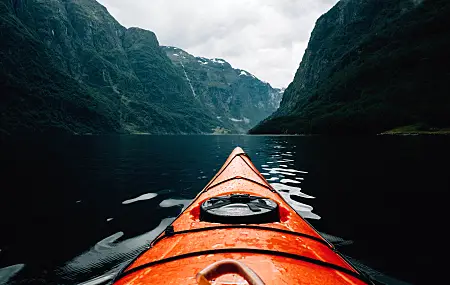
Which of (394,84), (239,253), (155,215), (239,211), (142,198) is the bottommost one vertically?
(155,215)

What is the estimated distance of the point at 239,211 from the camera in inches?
188

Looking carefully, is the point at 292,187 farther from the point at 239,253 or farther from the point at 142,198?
the point at 239,253

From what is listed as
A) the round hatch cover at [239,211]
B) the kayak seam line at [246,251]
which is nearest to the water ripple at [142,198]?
the round hatch cover at [239,211]

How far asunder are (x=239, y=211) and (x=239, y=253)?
1.43 metres

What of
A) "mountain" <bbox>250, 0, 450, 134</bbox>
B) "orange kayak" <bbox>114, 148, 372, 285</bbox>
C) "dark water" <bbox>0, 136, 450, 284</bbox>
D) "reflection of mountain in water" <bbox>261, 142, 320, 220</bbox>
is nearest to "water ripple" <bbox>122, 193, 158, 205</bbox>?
"dark water" <bbox>0, 136, 450, 284</bbox>

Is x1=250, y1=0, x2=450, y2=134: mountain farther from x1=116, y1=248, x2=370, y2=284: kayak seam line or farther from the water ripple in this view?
x1=116, y1=248, x2=370, y2=284: kayak seam line

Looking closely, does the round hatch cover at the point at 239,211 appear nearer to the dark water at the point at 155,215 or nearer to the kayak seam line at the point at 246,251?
the kayak seam line at the point at 246,251

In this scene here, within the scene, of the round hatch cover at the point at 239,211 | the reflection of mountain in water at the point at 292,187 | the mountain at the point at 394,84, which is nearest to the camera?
the round hatch cover at the point at 239,211

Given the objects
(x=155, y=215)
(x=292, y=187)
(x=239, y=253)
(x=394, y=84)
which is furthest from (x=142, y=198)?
(x=394, y=84)

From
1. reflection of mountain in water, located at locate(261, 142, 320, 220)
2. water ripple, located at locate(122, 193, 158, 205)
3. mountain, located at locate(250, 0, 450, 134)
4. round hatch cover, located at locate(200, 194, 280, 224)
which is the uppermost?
mountain, located at locate(250, 0, 450, 134)

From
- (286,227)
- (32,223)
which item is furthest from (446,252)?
(32,223)

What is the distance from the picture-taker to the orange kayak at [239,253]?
2683 mm

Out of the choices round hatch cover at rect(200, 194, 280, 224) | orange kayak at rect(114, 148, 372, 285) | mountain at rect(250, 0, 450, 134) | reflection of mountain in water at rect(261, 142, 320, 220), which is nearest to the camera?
orange kayak at rect(114, 148, 372, 285)

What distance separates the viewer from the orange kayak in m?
2.68
